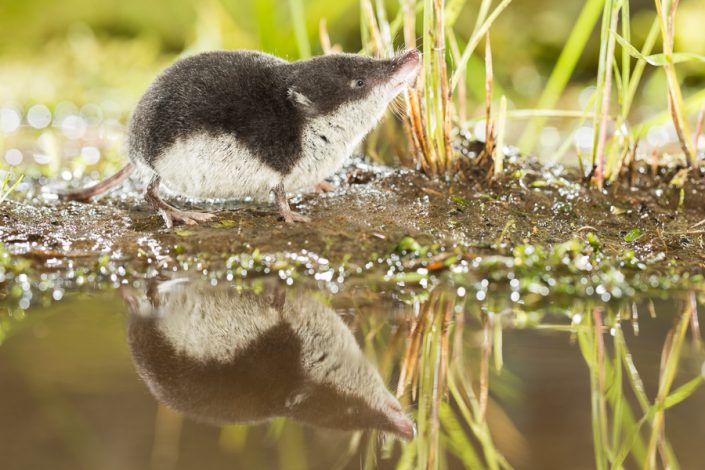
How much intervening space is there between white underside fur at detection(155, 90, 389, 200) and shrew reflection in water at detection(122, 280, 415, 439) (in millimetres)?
651

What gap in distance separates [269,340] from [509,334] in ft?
2.18

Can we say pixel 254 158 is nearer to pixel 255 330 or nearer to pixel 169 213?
pixel 169 213

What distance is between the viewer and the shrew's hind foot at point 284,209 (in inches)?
129

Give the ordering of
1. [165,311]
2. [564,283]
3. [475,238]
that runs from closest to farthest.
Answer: [165,311]
[564,283]
[475,238]

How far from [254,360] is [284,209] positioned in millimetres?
1224

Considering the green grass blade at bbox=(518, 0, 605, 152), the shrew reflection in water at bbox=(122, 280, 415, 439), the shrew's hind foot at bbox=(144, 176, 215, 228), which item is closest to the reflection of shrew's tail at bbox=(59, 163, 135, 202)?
the shrew's hind foot at bbox=(144, 176, 215, 228)

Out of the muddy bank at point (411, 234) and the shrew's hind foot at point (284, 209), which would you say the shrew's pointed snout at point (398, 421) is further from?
the shrew's hind foot at point (284, 209)

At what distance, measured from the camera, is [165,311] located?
254cm

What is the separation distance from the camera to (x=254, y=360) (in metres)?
2.15

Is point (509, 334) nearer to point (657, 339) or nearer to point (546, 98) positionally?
point (657, 339)

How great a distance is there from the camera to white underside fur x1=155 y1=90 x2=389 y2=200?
3264mm

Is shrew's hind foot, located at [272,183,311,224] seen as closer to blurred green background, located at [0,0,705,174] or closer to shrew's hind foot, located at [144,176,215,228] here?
shrew's hind foot, located at [144,176,215,228]

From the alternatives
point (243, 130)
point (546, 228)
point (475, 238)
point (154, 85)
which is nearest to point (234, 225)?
point (243, 130)

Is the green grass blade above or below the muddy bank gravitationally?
above
